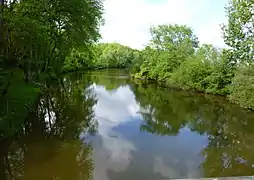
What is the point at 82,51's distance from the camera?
28375 mm

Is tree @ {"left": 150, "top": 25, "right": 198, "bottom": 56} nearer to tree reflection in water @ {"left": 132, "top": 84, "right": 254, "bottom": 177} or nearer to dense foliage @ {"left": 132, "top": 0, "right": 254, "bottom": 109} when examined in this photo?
dense foliage @ {"left": 132, "top": 0, "right": 254, "bottom": 109}

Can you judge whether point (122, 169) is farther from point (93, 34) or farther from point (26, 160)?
point (93, 34)

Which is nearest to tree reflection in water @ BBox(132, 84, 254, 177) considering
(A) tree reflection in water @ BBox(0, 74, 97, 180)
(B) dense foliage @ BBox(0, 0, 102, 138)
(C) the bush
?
(C) the bush

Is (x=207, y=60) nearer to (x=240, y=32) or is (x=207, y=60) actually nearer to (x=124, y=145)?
(x=240, y=32)

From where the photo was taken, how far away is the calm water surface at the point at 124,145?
9.11 m

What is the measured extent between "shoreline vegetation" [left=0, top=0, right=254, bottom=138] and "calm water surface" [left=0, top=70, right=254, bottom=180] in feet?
4.64

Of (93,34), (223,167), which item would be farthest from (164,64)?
(223,167)

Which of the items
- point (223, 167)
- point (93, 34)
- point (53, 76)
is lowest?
point (223, 167)

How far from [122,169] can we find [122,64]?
291 feet

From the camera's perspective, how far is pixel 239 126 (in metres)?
17.6

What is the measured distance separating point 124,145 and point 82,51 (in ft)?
58.4

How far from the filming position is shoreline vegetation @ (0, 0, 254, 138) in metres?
13.8

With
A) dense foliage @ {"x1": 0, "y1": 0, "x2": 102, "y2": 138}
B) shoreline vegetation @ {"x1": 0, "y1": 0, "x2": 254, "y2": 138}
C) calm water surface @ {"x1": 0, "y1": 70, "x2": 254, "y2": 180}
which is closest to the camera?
calm water surface @ {"x1": 0, "y1": 70, "x2": 254, "y2": 180}

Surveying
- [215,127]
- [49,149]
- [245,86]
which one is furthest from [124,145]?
[245,86]
